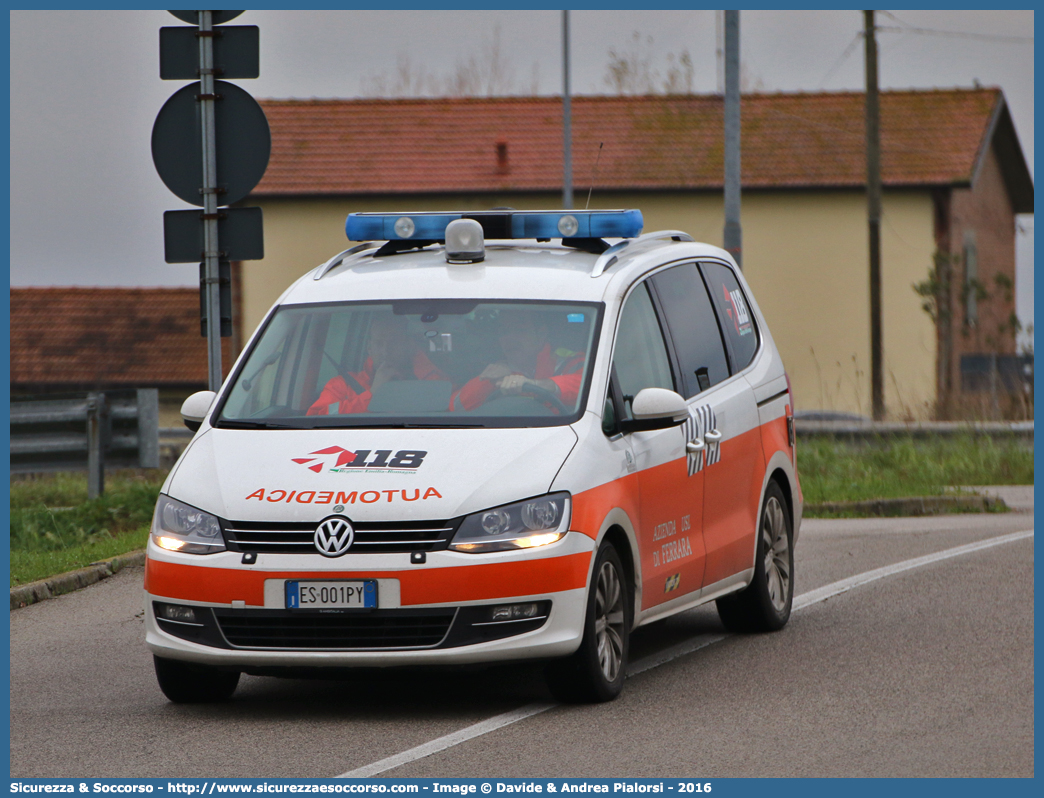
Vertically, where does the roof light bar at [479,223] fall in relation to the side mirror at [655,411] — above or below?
above

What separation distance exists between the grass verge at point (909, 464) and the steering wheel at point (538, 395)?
8.76 metres

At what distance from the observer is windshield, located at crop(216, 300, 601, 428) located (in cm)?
742

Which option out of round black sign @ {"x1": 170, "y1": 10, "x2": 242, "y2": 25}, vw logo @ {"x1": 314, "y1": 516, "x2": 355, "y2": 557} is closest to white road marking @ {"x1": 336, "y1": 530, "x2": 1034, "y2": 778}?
vw logo @ {"x1": 314, "y1": 516, "x2": 355, "y2": 557}

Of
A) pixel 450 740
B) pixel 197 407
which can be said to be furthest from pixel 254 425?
pixel 450 740

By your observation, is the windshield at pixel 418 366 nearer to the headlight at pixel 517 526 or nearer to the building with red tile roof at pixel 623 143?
the headlight at pixel 517 526

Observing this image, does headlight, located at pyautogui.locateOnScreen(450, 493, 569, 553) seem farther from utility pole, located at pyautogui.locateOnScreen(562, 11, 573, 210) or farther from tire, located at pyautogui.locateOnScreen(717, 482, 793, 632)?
utility pole, located at pyautogui.locateOnScreen(562, 11, 573, 210)

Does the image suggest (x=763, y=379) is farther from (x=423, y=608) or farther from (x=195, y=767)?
(x=195, y=767)

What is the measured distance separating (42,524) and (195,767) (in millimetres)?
7629

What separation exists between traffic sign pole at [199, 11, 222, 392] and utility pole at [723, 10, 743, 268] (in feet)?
33.7

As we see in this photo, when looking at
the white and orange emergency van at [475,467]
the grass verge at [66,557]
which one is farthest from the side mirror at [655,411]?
the grass verge at [66,557]

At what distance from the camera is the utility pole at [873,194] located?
104ft

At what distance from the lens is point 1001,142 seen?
41.4 meters

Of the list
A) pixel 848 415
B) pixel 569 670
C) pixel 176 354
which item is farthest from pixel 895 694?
pixel 176 354

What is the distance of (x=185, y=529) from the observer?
693cm
